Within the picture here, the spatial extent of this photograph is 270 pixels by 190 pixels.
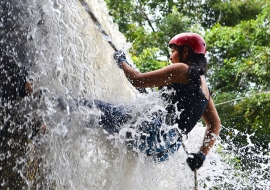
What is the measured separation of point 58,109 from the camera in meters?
2.04

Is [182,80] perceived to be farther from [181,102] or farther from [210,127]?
[210,127]

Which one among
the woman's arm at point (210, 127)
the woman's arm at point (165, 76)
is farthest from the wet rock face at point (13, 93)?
the woman's arm at point (210, 127)

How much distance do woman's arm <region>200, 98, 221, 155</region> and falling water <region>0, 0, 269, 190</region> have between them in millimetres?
762

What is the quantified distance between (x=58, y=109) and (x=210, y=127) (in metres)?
1.66

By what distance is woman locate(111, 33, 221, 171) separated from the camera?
8.05ft

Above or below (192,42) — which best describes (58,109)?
above

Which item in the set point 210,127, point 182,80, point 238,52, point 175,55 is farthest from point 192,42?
point 238,52

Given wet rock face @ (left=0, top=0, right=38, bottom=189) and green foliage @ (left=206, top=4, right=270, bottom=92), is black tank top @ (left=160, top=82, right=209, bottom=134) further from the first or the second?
green foliage @ (left=206, top=4, right=270, bottom=92)

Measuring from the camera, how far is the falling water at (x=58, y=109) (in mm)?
1904

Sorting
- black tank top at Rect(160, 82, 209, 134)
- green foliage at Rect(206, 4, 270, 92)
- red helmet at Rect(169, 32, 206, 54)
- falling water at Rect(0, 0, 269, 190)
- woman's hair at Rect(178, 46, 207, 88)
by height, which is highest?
falling water at Rect(0, 0, 269, 190)

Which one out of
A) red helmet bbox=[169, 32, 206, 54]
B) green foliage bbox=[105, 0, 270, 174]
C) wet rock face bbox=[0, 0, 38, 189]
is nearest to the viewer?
wet rock face bbox=[0, 0, 38, 189]

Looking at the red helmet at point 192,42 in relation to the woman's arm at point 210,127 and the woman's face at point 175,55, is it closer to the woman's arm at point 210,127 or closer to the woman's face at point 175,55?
the woman's face at point 175,55

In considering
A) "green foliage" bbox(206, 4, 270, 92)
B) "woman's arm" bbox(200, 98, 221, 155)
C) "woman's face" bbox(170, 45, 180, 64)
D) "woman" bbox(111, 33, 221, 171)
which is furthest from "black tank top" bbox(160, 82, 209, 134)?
"green foliage" bbox(206, 4, 270, 92)

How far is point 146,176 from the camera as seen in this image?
9.41 ft
